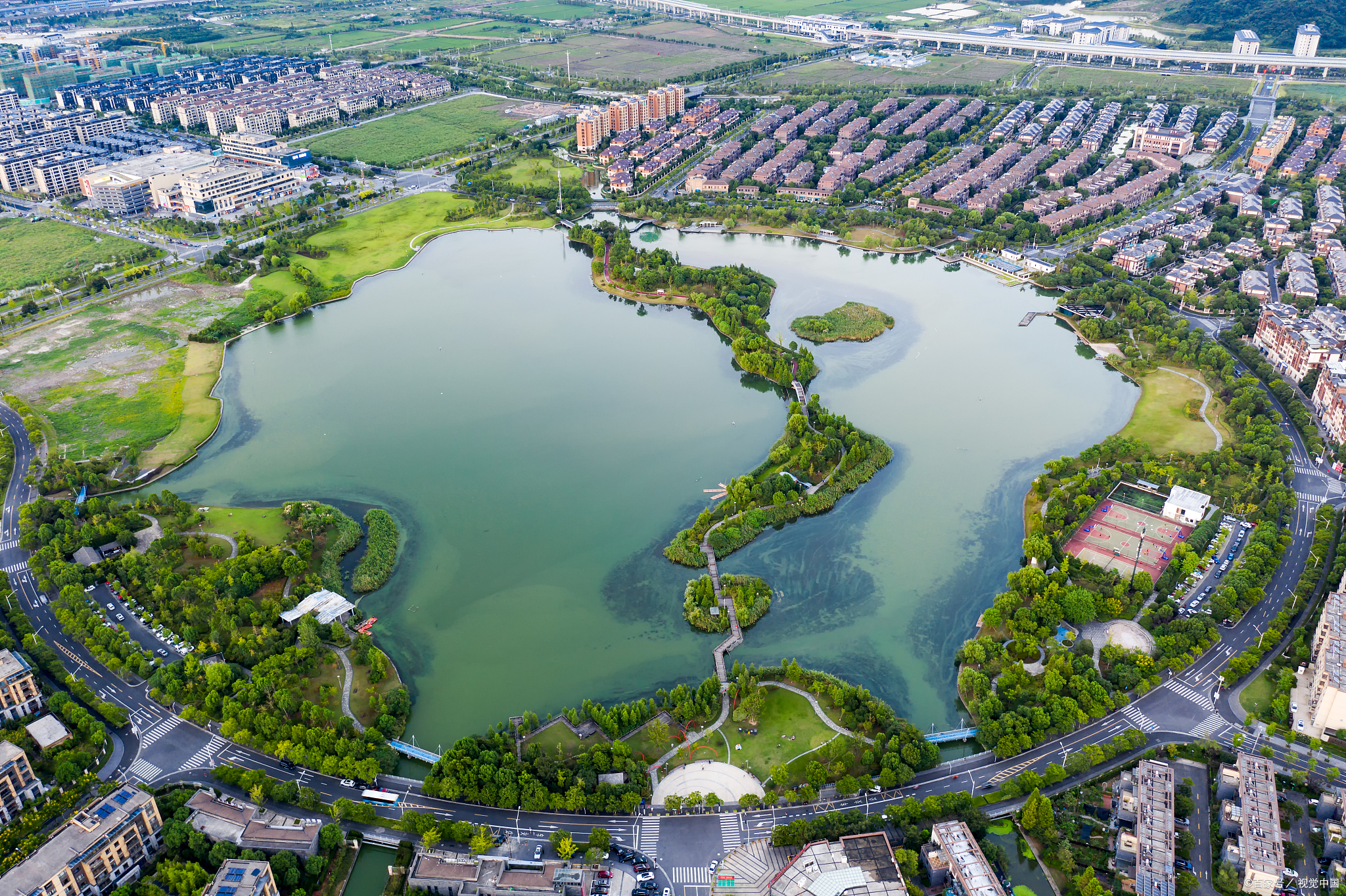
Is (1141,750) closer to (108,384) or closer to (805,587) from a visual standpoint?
(805,587)

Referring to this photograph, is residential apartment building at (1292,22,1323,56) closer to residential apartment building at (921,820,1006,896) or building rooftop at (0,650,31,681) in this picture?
residential apartment building at (921,820,1006,896)

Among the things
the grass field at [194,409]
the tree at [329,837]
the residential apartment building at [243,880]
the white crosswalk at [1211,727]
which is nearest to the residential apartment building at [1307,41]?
the white crosswalk at [1211,727]

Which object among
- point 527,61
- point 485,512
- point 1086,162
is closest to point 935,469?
point 485,512

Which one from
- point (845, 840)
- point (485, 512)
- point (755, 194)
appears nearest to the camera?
point (845, 840)

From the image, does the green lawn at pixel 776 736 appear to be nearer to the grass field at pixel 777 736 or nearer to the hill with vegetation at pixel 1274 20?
the grass field at pixel 777 736

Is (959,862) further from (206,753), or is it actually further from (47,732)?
(47,732)

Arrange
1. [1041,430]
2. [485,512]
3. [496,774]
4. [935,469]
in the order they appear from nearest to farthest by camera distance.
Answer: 1. [496,774]
2. [485,512]
3. [935,469]
4. [1041,430]
